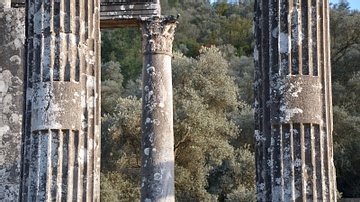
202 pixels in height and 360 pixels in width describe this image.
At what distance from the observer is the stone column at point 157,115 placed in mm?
16688

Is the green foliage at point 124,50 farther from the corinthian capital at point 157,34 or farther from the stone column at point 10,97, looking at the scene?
the stone column at point 10,97

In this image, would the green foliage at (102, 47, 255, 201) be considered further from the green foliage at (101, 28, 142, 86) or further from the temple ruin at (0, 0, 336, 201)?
the temple ruin at (0, 0, 336, 201)

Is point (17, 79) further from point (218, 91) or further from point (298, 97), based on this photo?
point (218, 91)

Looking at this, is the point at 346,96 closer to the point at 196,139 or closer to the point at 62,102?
the point at 196,139

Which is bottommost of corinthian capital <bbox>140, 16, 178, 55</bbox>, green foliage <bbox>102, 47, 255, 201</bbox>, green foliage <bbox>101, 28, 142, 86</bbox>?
green foliage <bbox>102, 47, 255, 201</bbox>

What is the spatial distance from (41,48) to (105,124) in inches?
921

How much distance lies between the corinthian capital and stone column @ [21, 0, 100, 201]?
363 inches

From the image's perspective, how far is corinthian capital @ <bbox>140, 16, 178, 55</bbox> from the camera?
58.8ft

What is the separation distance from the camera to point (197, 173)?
2895 cm

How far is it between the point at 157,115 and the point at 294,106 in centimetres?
906

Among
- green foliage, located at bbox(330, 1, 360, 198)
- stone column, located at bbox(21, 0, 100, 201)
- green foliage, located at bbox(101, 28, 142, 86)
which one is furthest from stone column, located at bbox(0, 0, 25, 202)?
green foliage, located at bbox(101, 28, 142, 86)

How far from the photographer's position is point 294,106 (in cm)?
823

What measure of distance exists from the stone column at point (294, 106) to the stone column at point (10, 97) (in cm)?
637

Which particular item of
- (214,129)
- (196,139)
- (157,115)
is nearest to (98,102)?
(157,115)
